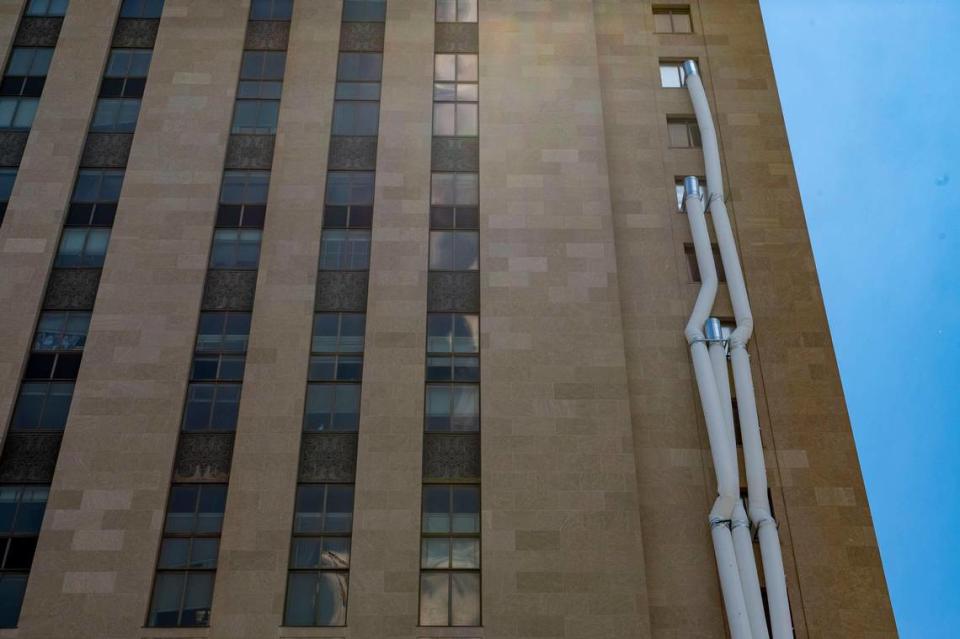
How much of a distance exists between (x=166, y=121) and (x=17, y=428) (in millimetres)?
11969

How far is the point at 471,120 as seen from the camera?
104ft

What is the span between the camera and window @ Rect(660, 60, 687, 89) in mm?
33281

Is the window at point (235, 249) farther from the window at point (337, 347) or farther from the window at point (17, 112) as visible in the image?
the window at point (17, 112)

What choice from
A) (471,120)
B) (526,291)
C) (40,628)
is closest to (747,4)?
(471,120)

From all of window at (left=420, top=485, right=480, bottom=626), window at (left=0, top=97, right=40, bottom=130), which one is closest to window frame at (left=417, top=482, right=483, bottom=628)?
window at (left=420, top=485, right=480, bottom=626)

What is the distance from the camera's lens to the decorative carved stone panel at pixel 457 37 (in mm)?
33188

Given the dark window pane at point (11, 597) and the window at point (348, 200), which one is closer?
the dark window pane at point (11, 597)

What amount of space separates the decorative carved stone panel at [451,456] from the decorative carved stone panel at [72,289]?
1210 centimetres

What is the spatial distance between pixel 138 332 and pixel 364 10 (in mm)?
15636

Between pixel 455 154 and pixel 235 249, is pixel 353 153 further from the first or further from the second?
pixel 235 249

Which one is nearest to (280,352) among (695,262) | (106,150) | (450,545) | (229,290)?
(229,290)

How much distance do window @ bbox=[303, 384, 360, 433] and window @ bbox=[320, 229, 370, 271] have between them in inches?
170

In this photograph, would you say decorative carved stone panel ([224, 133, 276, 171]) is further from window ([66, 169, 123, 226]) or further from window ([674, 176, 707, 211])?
window ([674, 176, 707, 211])

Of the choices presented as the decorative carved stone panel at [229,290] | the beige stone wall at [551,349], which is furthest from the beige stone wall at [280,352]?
the beige stone wall at [551,349]
